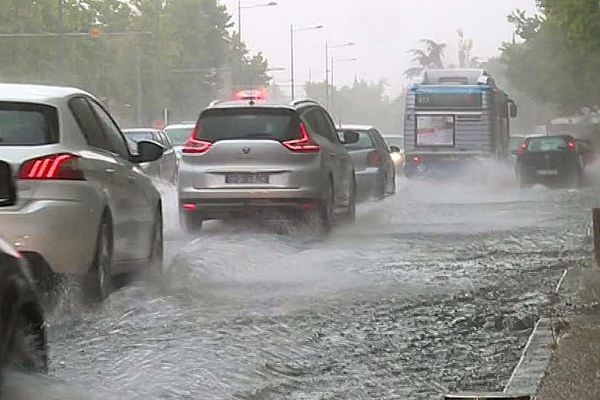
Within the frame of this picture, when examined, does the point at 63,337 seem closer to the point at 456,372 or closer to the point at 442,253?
the point at 456,372

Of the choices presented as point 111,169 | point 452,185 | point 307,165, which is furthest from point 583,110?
point 111,169

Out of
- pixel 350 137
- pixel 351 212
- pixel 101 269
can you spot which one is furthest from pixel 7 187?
pixel 350 137

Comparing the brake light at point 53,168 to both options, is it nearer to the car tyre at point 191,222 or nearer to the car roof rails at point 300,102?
the car tyre at point 191,222

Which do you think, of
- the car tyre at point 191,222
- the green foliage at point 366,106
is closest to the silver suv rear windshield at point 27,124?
the car tyre at point 191,222

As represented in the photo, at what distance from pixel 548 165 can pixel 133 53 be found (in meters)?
42.1

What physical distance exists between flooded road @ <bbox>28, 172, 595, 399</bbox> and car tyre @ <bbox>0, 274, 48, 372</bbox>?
1028 mm

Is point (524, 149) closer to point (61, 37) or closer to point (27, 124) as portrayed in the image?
point (61, 37)

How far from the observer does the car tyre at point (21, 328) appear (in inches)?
219

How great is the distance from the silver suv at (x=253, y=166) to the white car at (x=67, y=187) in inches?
235

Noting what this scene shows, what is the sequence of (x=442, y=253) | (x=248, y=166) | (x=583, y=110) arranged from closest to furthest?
1. (x=442, y=253)
2. (x=248, y=166)
3. (x=583, y=110)

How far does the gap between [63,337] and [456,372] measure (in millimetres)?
2494

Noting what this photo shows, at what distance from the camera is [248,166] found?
17.5 meters

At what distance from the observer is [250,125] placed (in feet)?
58.4

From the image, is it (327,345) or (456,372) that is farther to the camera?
(327,345)
